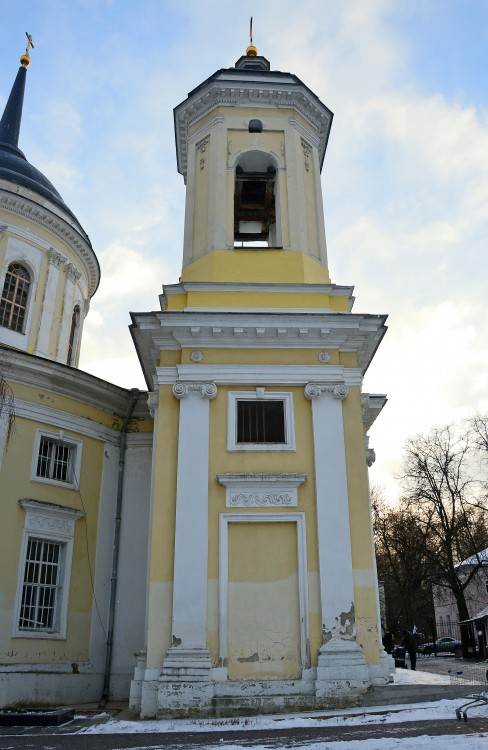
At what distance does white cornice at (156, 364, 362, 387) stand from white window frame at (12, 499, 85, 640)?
14.2 feet

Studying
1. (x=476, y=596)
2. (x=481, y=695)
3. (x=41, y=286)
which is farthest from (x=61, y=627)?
(x=476, y=596)

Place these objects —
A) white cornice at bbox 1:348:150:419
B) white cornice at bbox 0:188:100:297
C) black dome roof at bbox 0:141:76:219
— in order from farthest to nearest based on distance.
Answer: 1. black dome roof at bbox 0:141:76:219
2. white cornice at bbox 0:188:100:297
3. white cornice at bbox 1:348:150:419

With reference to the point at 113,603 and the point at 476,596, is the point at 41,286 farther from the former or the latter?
the point at 476,596

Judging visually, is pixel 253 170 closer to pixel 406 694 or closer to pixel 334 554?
pixel 334 554

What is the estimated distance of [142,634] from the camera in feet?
50.8

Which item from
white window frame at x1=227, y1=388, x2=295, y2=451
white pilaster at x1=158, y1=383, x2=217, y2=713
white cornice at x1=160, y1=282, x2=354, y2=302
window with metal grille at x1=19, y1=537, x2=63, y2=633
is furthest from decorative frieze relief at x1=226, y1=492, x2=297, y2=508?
window with metal grille at x1=19, y1=537, x2=63, y2=633

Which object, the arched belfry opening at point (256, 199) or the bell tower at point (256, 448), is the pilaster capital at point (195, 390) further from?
the arched belfry opening at point (256, 199)

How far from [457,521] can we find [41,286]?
2557cm

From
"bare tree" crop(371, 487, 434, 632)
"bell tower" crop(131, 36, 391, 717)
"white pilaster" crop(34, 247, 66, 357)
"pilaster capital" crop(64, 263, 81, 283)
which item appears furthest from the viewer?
"bare tree" crop(371, 487, 434, 632)

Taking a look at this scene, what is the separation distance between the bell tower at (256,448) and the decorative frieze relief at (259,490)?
0.03 meters

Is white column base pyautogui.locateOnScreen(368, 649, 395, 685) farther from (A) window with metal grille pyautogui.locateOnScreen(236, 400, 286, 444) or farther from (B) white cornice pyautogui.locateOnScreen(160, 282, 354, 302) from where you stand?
(B) white cornice pyautogui.locateOnScreen(160, 282, 354, 302)

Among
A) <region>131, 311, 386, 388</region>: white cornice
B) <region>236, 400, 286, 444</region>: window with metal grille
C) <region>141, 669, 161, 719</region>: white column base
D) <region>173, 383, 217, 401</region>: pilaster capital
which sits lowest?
<region>141, 669, 161, 719</region>: white column base

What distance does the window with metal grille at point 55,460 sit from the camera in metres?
15.5

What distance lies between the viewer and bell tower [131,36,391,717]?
11352 mm
